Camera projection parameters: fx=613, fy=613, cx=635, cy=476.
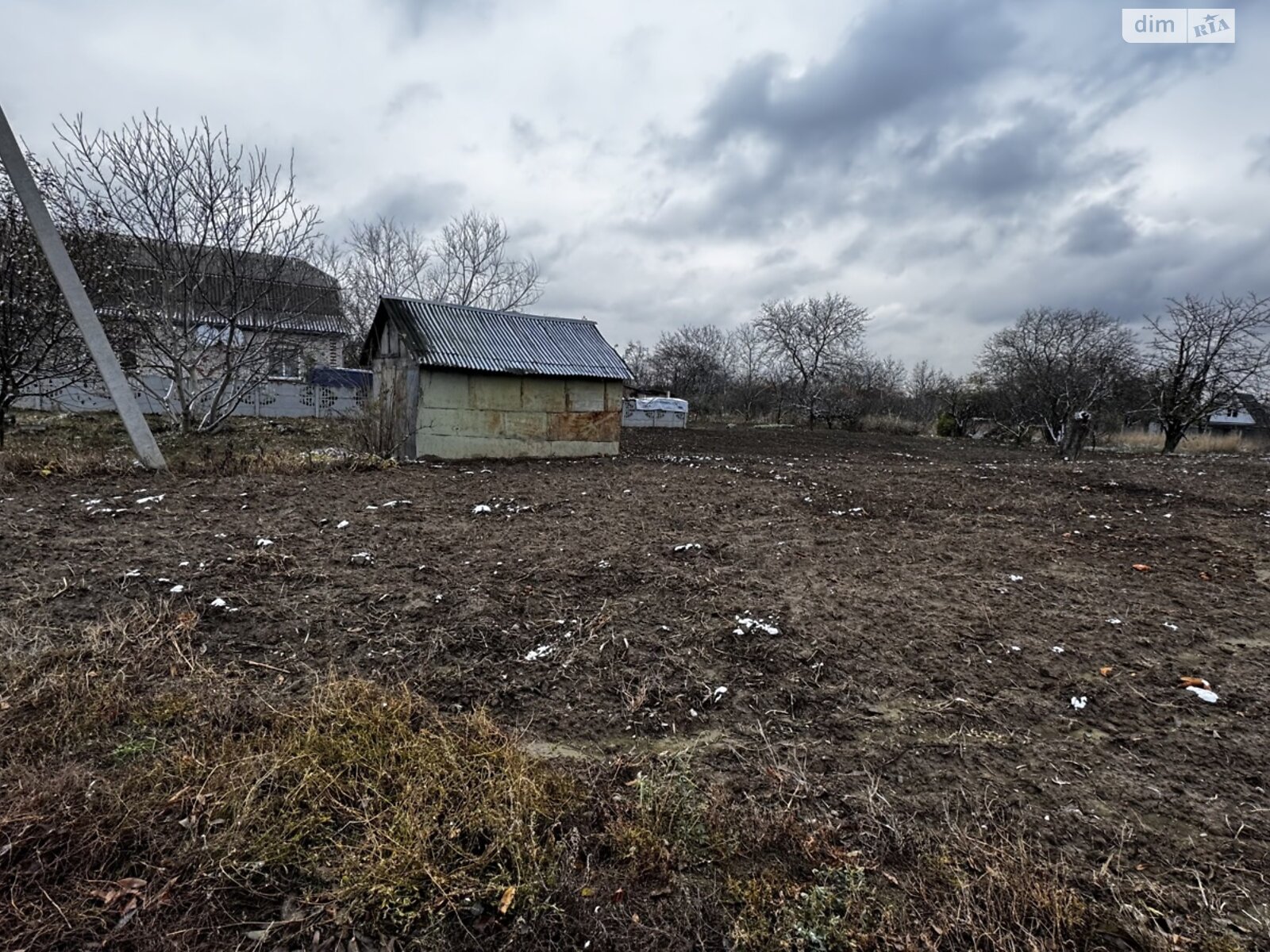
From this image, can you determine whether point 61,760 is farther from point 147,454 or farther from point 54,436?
point 54,436

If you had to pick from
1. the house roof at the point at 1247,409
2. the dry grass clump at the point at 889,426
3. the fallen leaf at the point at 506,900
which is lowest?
the fallen leaf at the point at 506,900

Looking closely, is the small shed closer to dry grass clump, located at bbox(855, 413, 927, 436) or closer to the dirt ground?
the dirt ground

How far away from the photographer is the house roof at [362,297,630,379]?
1051 centimetres

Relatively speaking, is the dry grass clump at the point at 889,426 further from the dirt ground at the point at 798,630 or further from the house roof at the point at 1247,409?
the dirt ground at the point at 798,630

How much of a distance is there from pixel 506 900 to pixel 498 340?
10.6 m

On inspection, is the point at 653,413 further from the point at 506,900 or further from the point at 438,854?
the point at 506,900

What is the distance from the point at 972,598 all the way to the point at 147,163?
15.6 m

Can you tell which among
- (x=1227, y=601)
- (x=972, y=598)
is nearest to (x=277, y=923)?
(x=972, y=598)

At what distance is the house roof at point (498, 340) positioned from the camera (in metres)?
10.5

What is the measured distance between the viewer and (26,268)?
9266mm

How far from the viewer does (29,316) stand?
9.43m

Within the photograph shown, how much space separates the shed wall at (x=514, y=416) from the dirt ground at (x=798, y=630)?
12.5 feet

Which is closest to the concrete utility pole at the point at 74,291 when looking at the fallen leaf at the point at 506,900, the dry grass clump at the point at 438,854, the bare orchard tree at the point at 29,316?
the bare orchard tree at the point at 29,316

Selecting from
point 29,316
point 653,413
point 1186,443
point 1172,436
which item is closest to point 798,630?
point 29,316
